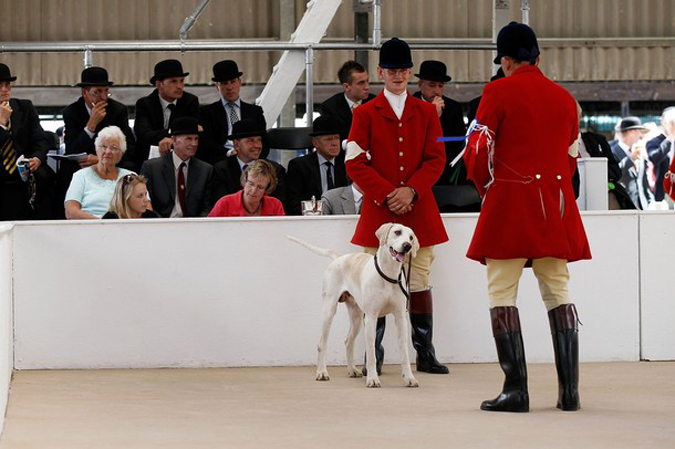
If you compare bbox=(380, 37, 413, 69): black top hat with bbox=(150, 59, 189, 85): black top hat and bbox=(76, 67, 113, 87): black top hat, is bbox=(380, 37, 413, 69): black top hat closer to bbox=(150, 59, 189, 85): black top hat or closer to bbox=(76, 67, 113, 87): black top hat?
bbox=(150, 59, 189, 85): black top hat

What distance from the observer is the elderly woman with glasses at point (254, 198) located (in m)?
6.88

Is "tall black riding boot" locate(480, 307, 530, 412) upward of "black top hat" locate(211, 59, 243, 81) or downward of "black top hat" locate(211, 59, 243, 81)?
downward

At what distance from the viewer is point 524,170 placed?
477 centimetres

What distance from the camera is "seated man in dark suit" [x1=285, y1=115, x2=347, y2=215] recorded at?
7605 mm

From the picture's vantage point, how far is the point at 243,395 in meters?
5.33

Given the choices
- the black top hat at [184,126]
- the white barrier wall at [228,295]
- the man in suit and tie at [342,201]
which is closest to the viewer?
the white barrier wall at [228,295]

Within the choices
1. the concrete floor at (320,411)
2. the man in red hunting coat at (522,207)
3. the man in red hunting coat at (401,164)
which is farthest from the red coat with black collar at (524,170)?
the man in red hunting coat at (401,164)

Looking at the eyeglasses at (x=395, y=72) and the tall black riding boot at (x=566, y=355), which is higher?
the eyeglasses at (x=395, y=72)

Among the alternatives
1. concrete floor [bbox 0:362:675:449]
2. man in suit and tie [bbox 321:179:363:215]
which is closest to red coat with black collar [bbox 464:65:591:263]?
concrete floor [bbox 0:362:675:449]

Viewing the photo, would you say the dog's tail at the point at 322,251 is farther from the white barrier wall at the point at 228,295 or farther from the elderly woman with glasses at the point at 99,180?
the elderly woman with glasses at the point at 99,180

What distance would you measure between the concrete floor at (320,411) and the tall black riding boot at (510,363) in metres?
0.07

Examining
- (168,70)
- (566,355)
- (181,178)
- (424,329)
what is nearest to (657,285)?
(424,329)

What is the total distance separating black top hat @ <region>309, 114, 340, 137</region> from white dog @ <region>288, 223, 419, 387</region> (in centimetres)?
191

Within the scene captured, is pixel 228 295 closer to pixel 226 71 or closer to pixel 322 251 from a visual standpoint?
pixel 322 251
